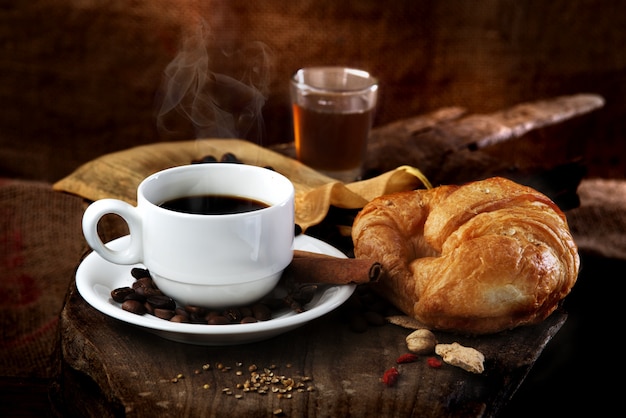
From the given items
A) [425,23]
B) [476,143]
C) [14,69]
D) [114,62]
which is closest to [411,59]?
[425,23]

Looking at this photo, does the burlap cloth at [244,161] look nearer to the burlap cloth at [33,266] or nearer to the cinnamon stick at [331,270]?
the cinnamon stick at [331,270]

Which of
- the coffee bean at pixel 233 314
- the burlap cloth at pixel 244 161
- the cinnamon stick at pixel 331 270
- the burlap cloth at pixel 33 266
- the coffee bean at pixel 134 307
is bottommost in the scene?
the burlap cloth at pixel 33 266

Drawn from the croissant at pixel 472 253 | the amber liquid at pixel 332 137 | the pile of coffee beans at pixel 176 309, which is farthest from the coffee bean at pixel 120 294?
the amber liquid at pixel 332 137

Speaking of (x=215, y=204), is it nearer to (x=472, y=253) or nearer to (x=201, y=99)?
(x=472, y=253)

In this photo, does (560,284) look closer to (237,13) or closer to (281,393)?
(281,393)

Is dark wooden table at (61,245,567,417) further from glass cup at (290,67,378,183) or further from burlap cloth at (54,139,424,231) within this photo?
glass cup at (290,67,378,183)

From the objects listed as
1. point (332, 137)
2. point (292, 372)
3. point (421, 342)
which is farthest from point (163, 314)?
point (332, 137)
